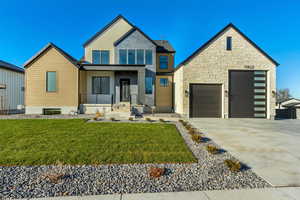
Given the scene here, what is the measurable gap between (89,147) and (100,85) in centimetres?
1018

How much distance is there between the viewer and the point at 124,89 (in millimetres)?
14602

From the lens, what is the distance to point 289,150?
5.20 metres

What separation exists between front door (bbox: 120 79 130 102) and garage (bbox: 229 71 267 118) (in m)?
9.04

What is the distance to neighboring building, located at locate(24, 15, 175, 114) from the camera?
1252 centimetres

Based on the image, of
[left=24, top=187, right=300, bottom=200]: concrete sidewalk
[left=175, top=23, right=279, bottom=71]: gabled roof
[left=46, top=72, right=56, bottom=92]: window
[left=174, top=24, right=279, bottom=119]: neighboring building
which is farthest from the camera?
[left=46, top=72, right=56, bottom=92]: window

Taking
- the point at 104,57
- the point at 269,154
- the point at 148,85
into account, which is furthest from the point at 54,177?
the point at 104,57

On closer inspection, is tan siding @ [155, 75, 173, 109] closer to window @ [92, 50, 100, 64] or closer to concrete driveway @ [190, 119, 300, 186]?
window @ [92, 50, 100, 64]

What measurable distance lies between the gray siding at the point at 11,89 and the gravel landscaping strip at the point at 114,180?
15.8 m

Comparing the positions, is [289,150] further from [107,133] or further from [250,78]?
[250,78]

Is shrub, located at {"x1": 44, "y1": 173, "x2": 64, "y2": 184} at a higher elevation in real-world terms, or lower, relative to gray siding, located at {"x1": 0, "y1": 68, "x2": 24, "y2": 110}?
lower

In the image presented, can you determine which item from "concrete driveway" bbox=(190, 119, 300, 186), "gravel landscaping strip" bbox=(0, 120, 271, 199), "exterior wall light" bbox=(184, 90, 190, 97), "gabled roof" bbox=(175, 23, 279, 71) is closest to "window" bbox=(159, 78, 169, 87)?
"gabled roof" bbox=(175, 23, 279, 71)

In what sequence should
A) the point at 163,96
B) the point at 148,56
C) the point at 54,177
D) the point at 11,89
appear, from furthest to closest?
the point at 11,89, the point at 163,96, the point at 148,56, the point at 54,177

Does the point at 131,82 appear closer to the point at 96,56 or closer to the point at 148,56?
the point at 148,56

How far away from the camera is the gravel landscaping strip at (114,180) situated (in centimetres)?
289
